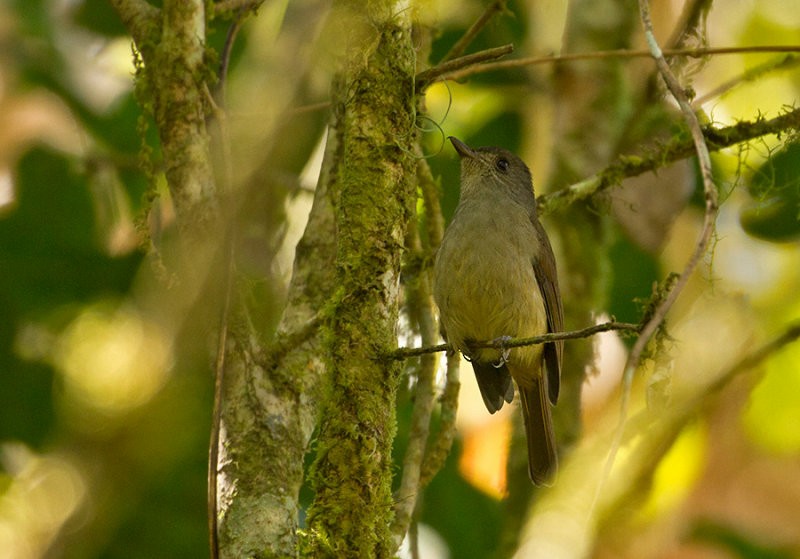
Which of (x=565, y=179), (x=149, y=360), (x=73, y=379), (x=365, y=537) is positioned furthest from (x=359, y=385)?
(x=565, y=179)

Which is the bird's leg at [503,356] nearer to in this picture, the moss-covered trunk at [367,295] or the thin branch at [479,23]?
the thin branch at [479,23]

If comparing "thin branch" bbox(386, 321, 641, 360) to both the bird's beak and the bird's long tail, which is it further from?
the bird's beak

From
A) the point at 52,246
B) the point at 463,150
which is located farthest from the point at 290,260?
the point at 52,246

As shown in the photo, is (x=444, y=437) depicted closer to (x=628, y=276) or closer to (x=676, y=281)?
(x=676, y=281)

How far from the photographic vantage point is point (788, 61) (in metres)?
4.29

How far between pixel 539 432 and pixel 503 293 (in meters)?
0.74

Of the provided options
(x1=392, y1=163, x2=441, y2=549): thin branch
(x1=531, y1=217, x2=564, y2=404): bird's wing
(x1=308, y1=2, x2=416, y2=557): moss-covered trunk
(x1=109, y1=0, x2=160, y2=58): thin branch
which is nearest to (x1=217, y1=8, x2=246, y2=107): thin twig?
(x1=109, y1=0, x2=160, y2=58): thin branch

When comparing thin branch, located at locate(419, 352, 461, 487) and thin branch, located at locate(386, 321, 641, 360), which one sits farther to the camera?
thin branch, located at locate(419, 352, 461, 487)

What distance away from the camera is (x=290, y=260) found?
5109mm

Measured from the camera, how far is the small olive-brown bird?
14.1 ft

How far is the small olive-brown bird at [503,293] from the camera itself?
4.30 meters

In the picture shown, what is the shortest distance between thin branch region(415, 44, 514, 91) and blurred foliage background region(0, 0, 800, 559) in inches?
12.7

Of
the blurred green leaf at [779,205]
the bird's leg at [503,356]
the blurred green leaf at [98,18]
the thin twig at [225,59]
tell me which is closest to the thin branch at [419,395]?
the bird's leg at [503,356]

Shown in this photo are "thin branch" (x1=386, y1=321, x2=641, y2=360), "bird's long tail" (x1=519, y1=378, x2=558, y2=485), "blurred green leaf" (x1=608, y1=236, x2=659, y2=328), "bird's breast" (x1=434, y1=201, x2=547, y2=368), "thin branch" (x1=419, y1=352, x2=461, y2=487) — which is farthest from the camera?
"blurred green leaf" (x1=608, y1=236, x2=659, y2=328)
